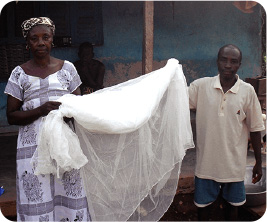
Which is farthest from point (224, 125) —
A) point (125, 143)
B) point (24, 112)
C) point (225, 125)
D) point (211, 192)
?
point (24, 112)

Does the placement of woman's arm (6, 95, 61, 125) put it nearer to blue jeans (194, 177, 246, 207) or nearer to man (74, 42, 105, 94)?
blue jeans (194, 177, 246, 207)

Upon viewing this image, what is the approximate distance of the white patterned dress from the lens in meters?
2.45

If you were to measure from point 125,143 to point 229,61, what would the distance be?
1.05 meters

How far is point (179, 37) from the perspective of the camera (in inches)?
291

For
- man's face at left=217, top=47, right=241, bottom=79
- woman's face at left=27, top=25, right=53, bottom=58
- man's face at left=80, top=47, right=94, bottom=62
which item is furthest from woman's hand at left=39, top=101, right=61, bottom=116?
man's face at left=80, top=47, right=94, bottom=62

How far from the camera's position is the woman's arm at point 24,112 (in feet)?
7.77

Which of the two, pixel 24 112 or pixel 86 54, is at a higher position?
pixel 86 54

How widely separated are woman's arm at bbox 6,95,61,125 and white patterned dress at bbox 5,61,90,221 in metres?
0.04

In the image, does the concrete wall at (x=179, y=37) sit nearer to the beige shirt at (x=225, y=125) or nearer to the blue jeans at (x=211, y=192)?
the beige shirt at (x=225, y=125)

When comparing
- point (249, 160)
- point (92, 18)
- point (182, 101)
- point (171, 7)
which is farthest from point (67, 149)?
point (171, 7)

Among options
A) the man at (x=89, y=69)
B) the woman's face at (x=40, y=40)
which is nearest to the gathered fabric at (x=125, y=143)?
the woman's face at (x=40, y=40)

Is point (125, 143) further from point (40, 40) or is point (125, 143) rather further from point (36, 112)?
point (40, 40)

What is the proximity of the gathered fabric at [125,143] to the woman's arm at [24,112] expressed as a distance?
40mm

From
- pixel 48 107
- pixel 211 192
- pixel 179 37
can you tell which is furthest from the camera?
pixel 179 37
